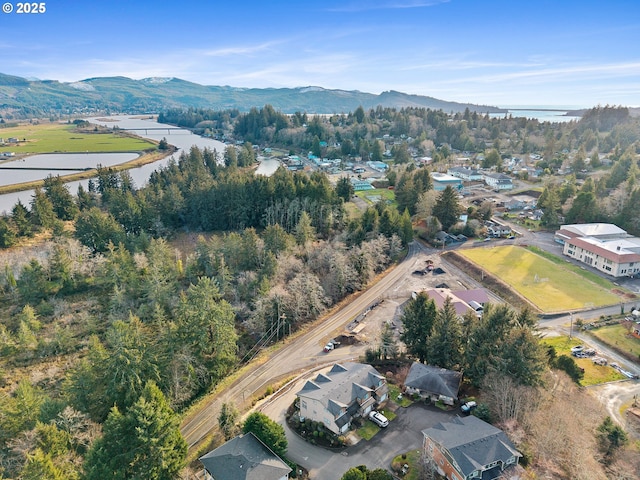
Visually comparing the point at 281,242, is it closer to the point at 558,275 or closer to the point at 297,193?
the point at 297,193

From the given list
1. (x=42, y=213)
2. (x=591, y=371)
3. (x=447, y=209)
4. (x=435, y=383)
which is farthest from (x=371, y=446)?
(x=42, y=213)

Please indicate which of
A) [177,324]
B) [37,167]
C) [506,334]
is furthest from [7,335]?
[37,167]

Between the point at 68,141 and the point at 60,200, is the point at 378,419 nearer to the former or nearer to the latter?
the point at 60,200

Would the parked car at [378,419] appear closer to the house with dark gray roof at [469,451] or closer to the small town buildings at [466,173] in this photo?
the house with dark gray roof at [469,451]

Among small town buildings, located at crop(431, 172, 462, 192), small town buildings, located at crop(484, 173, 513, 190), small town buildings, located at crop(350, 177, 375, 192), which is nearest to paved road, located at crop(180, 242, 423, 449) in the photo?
small town buildings, located at crop(350, 177, 375, 192)

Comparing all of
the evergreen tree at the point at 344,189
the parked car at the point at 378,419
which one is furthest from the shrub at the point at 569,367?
the evergreen tree at the point at 344,189

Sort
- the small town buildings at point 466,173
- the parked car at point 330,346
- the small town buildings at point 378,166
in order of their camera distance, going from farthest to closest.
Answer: the small town buildings at point 378,166
the small town buildings at point 466,173
the parked car at point 330,346
